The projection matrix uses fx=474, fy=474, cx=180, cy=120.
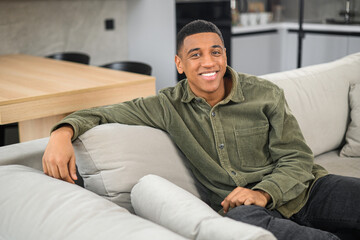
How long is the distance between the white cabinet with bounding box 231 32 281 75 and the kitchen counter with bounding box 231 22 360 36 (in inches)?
2.3

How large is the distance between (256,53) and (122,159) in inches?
175

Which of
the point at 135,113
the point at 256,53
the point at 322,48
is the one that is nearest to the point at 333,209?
the point at 135,113

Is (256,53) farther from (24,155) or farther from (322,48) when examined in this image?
(24,155)

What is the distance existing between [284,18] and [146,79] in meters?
3.93

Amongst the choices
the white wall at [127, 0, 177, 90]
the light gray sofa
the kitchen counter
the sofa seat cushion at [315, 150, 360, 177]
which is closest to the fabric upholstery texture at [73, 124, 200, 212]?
the light gray sofa

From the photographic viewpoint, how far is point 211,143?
1.54m

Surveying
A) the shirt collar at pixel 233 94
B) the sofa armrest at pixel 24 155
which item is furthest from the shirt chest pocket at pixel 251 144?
the sofa armrest at pixel 24 155

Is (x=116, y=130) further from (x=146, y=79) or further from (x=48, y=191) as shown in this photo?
(x=146, y=79)

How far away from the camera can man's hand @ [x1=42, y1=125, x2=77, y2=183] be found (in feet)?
4.43

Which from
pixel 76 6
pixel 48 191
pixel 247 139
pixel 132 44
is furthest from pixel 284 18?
pixel 48 191

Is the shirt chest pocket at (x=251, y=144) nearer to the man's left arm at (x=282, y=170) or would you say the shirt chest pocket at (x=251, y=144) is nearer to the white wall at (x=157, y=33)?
the man's left arm at (x=282, y=170)

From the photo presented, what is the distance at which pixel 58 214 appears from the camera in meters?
1.08

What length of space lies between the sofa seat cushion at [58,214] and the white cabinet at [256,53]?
435 cm

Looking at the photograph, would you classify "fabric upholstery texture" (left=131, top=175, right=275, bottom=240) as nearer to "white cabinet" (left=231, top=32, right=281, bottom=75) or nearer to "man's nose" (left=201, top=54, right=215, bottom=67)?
"man's nose" (left=201, top=54, right=215, bottom=67)
